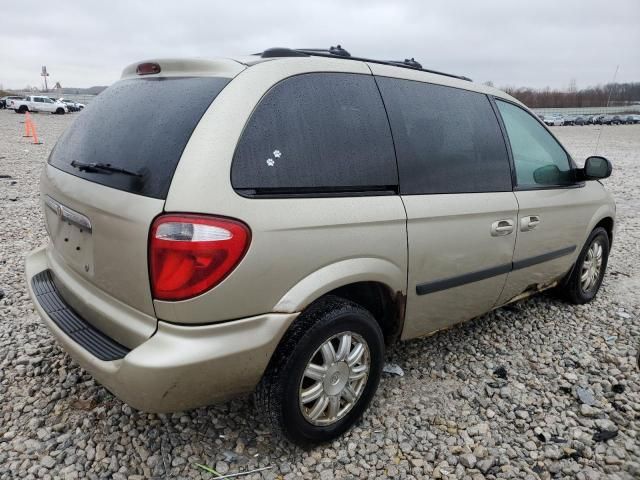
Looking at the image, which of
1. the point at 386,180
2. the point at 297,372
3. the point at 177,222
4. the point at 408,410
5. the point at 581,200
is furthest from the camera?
the point at 581,200

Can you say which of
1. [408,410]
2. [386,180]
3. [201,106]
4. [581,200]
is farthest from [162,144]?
[581,200]

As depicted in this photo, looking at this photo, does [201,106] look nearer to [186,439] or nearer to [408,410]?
[186,439]

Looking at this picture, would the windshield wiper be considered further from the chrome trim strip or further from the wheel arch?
the wheel arch

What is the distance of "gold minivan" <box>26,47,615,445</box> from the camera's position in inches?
71.9

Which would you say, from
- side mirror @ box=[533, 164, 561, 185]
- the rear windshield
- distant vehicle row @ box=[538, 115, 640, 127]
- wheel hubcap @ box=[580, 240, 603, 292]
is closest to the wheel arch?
the rear windshield

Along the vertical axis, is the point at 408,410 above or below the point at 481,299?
below

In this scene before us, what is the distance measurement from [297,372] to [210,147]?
1029 millimetres

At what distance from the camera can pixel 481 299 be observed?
119 inches

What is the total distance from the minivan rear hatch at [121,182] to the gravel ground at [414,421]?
688 mm

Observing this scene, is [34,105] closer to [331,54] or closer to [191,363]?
[331,54]

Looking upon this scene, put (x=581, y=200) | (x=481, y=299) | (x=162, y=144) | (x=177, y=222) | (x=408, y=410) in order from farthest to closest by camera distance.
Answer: (x=581, y=200) → (x=481, y=299) → (x=408, y=410) → (x=162, y=144) → (x=177, y=222)

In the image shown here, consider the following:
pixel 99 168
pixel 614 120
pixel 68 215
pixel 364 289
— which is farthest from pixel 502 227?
pixel 614 120

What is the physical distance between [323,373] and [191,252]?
89 cm

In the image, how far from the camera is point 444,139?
2.71 metres
